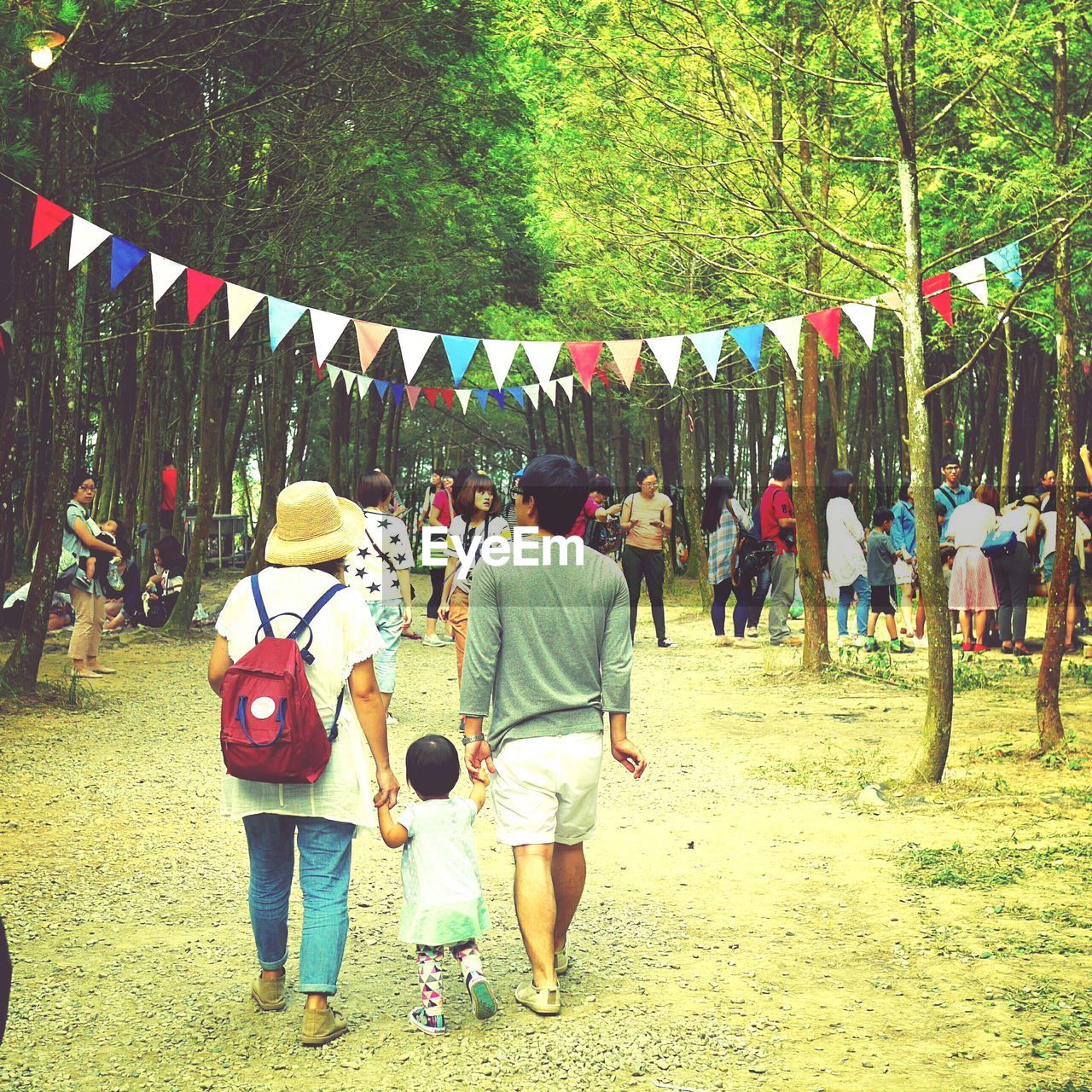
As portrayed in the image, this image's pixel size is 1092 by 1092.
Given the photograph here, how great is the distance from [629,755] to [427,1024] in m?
1.09

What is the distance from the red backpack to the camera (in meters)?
3.91

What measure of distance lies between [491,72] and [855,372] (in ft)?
46.6

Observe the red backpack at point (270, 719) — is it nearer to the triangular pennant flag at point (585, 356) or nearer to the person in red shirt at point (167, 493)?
the triangular pennant flag at point (585, 356)

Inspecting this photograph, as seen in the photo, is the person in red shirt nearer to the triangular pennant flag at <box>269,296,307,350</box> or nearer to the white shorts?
the triangular pennant flag at <box>269,296,307,350</box>

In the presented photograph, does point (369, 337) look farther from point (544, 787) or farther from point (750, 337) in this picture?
point (544, 787)

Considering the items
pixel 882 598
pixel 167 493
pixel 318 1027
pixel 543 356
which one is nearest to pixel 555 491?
pixel 318 1027

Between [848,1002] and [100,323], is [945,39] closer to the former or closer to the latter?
[848,1002]

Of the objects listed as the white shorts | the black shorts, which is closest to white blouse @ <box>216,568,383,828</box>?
the white shorts

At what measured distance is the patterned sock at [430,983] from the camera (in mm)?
4223

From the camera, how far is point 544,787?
14.3 ft

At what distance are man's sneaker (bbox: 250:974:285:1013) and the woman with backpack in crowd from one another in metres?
10.6

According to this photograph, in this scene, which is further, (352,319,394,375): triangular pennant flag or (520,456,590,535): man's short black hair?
(352,319,394,375): triangular pennant flag

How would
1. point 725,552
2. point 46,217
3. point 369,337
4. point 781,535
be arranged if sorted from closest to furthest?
point 46,217 → point 369,337 → point 781,535 → point 725,552

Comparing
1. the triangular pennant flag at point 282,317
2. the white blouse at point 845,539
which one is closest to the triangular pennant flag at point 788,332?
the white blouse at point 845,539
